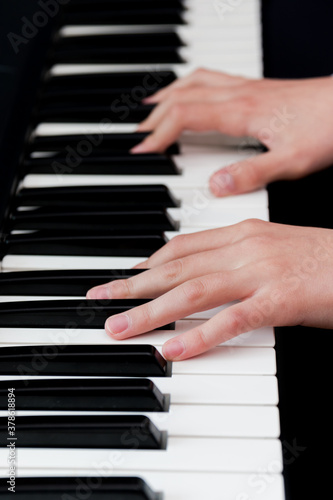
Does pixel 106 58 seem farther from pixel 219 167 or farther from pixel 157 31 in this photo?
pixel 219 167

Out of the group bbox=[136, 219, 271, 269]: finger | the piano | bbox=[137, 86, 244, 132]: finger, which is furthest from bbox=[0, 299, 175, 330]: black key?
bbox=[137, 86, 244, 132]: finger

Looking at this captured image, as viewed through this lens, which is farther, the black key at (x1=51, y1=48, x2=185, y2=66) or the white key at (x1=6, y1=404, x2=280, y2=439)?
the black key at (x1=51, y1=48, x2=185, y2=66)

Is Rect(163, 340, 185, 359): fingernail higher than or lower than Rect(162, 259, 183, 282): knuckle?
lower

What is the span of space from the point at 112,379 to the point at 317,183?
1137mm

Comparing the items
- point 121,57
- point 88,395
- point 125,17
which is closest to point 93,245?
point 88,395

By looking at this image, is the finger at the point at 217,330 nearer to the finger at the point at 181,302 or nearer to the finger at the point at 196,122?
the finger at the point at 181,302

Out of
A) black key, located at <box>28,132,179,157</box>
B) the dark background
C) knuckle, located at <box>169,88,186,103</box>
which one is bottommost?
the dark background

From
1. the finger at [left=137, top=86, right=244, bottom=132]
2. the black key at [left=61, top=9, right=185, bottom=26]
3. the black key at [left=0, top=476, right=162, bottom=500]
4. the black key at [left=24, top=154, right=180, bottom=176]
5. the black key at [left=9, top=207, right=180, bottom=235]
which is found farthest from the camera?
the black key at [left=61, top=9, right=185, bottom=26]

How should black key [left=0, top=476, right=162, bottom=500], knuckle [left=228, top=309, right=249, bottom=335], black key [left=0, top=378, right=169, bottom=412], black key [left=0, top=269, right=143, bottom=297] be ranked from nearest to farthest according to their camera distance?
black key [left=0, top=476, right=162, bottom=500]
black key [left=0, top=378, right=169, bottom=412]
knuckle [left=228, top=309, right=249, bottom=335]
black key [left=0, top=269, right=143, bottom=297]

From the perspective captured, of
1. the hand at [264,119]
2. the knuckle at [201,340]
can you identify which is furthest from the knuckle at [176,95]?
the knuckle at [201,340]

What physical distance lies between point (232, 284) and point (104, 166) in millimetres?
462

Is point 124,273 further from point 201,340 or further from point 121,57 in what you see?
point 121,57

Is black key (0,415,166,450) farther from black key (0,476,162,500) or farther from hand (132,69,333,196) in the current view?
hand (132,69,333,196)

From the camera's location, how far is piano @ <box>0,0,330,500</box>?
859 millimetres
